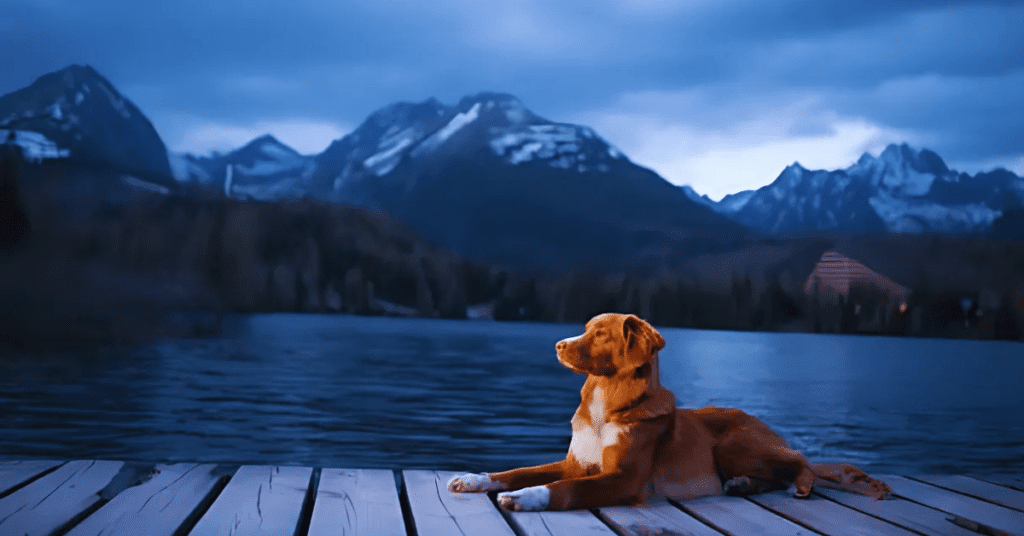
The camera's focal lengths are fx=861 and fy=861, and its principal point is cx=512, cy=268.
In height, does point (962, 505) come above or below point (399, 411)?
above

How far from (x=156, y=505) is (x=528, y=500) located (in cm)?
156

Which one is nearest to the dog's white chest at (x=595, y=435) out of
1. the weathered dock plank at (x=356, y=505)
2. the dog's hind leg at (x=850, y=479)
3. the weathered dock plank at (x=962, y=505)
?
the weathered dock plank at (x=356, y=505)

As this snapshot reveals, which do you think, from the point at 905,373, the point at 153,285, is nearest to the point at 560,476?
the point at 905,373

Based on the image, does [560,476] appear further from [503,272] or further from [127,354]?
[503,272]

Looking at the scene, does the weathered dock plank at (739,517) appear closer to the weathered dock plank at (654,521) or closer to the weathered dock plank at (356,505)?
the weathered dock plank at (654,521)

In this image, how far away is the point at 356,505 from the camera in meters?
3.71

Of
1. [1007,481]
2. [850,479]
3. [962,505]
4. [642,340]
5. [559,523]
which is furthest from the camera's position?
[1007,481]

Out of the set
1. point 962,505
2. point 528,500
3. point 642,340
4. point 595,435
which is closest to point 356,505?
point 528,500

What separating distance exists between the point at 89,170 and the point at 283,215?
30.8 metres

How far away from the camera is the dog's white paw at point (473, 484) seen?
13.4 ft

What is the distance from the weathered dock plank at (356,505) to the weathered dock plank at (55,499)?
935mm

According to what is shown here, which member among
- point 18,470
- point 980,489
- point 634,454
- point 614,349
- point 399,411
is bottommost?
point 399,411

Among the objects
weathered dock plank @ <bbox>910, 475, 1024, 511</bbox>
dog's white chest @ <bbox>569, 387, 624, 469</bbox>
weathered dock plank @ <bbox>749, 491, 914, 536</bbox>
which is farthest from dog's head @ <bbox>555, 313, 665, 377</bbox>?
weathered dock plank @ <bbox>910, 475, 1024, 511</bbox>

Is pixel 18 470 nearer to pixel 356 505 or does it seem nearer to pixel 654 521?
pixel 356 505
